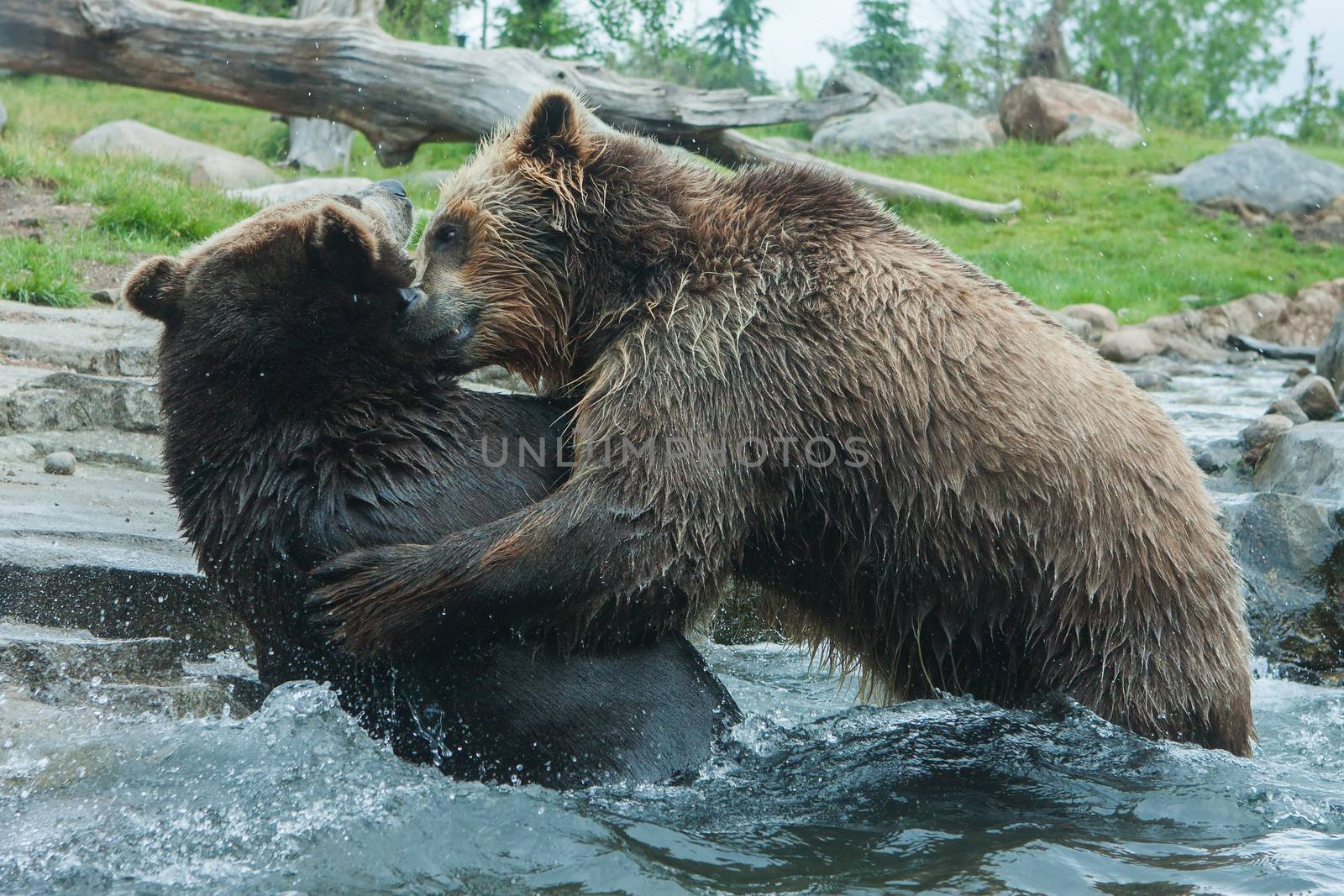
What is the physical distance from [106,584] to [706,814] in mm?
2563

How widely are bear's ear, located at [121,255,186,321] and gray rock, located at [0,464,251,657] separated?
1.17 meters

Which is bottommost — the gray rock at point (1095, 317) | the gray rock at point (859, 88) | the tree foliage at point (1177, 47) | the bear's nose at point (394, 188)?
the gray rock at point (1095, 317)

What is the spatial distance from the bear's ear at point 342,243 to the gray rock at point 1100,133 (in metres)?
23.1

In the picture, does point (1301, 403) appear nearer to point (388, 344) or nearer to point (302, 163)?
point (388, 344)

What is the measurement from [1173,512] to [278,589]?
2.95 m

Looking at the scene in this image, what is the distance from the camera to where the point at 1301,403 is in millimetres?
10242

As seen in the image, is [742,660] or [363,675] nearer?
[363,675]

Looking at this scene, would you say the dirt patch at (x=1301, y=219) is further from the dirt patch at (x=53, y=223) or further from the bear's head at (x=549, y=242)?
the bear's head at (x=549, y=242)

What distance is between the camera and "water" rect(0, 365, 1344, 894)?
329 centimetres

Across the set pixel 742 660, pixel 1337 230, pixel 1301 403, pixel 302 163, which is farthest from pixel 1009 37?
pixel 742 660

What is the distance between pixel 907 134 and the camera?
2450 centimetres

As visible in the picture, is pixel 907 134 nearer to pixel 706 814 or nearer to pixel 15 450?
pixel 15 450

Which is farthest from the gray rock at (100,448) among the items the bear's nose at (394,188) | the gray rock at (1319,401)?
the gray rock at (1319,401)

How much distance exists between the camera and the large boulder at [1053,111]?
84.0 feet
